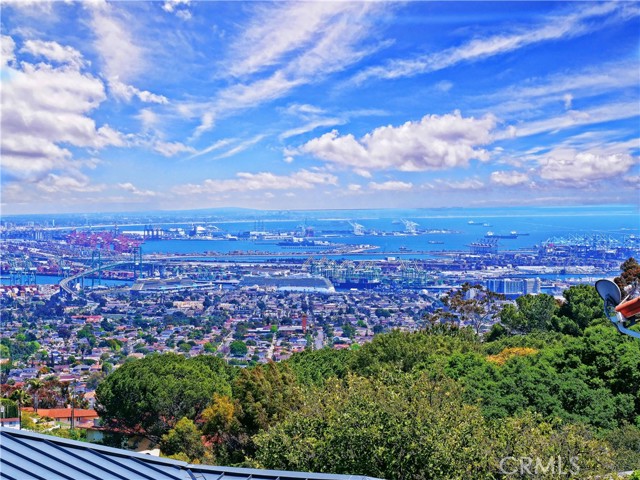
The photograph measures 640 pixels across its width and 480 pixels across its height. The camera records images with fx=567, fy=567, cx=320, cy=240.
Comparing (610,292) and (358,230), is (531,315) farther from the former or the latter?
(358,230)

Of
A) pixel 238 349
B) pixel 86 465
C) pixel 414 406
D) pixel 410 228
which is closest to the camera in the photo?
pixel 86 465

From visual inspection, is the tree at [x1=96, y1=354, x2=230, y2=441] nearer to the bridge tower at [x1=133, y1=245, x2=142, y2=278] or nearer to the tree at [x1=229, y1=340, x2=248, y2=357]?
the tree at [x1=229, y1=340, x2=248, y2=357]

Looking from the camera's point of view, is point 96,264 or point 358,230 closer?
point 96,264

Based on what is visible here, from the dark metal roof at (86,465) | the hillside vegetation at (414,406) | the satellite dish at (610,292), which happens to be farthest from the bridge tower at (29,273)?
the satellite dish at (610,292)

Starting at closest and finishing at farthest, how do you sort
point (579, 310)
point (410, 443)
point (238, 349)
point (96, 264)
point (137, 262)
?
point (410, 443) < point (579, 310) < point (238, 349) < point (96, 264) < point (137, 262)

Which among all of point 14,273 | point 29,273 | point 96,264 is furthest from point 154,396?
point 96,264

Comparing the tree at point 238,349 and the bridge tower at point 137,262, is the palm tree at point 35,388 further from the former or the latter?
the bridge tower at point 137,262

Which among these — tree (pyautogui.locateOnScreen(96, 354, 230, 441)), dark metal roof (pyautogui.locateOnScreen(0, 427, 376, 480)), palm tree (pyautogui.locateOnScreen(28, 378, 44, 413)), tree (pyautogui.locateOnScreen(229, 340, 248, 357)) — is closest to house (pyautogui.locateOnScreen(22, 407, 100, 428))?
palm tree (pyautogui.locateOnScreen(28, 378, 44, 413))
